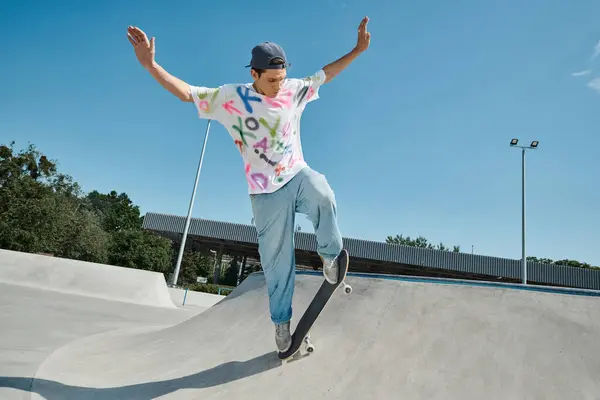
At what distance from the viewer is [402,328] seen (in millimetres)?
3178

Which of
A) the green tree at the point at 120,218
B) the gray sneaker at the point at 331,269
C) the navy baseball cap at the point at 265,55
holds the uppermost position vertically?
the green tree at the point at 120,218

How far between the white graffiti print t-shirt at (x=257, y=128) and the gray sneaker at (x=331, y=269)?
0.68 m

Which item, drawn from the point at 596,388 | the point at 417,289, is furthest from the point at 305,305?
the point at 596,388

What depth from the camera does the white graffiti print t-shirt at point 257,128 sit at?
9.07 feet

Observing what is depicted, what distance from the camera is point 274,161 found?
9.07ft

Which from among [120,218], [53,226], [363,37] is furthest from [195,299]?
[120,218]

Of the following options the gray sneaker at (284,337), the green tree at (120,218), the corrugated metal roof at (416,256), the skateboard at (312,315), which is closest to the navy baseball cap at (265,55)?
the skateboard at (312,315)

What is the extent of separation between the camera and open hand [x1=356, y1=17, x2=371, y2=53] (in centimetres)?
319

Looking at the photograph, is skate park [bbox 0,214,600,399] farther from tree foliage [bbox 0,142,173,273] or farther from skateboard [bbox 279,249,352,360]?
tree foliage [bbox 0,142,173,273]

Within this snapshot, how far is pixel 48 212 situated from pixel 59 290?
17.1 m

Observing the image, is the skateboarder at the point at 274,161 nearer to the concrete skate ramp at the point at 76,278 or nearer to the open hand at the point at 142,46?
the open hand at the point at 142,46

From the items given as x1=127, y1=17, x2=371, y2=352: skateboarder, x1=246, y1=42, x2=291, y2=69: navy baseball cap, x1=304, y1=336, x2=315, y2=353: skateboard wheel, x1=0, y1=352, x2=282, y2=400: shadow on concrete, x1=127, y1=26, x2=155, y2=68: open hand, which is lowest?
x1=0, y1=352, x2=282, y2=400: shadow on concrete

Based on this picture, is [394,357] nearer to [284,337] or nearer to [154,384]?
[284,337]

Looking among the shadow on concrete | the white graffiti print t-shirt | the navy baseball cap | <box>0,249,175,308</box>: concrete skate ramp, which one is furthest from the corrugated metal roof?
the navy baseball cap
